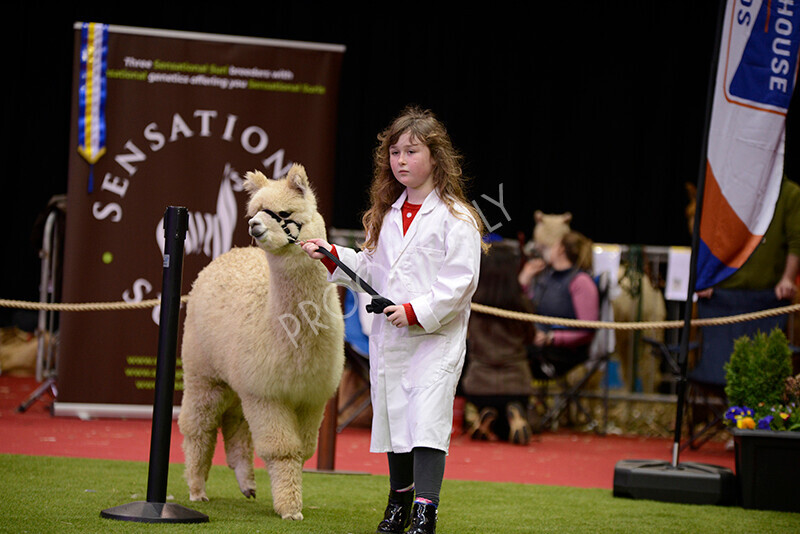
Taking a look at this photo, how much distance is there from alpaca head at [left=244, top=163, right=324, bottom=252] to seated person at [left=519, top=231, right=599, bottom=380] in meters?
4.22

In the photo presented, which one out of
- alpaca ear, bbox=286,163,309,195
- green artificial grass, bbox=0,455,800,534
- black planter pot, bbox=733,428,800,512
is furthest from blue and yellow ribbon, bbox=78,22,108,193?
black planter pot, bbox=733,428,800,512

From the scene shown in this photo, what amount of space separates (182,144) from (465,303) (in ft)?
13.1

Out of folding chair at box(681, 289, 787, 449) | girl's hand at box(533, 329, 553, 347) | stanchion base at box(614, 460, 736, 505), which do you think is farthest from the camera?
girl's hand at box(533, 329, 553, 347)

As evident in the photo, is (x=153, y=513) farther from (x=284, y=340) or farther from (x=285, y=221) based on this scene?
(x=285, y=221)

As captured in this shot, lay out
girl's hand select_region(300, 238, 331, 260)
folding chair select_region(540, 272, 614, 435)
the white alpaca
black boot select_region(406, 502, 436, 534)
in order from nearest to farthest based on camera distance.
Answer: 1. black boot select_region(406, 502, 436, 534)
2. girl's hand select_region(300, 238, 331, 260)
3. the white alpaca
4. folding chair select_region(540, 272, 614, 435)

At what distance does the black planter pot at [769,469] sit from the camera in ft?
13.3

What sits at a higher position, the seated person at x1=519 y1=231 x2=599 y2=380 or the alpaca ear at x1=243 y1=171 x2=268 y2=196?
the alpaca ear at x1=243 y1=171 x2=268 y2=196

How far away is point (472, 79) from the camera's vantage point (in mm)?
10258

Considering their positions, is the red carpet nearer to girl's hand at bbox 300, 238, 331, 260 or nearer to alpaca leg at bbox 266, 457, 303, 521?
alpaca leg at bbox 266, 457, 303, 521

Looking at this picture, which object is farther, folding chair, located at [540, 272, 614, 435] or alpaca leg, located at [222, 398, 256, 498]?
folding chair, located at [540, 272, 614, 435]

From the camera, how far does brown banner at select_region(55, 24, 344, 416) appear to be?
6.25m

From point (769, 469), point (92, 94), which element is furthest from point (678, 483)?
point (92, 94)

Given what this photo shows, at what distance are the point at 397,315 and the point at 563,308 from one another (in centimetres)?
486

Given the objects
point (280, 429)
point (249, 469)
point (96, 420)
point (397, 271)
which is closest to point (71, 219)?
point (96, 420)
